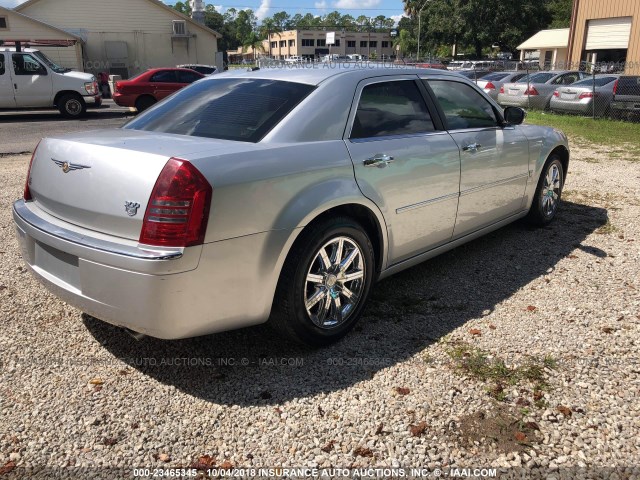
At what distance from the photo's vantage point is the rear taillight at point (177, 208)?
259cm

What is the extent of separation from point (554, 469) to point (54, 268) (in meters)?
2.70

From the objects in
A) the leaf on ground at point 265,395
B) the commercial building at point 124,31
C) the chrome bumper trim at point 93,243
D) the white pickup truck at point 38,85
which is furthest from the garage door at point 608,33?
the chrome bumper trim at point 93,243

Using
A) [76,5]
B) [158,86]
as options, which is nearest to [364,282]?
[158,86]

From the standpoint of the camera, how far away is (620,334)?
357cm

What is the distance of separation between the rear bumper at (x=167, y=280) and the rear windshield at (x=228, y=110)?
0.72 meters

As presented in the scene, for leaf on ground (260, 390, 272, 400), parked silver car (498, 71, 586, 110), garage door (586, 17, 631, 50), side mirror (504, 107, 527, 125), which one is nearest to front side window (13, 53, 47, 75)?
parked silver car (498, 71, 586, 110)

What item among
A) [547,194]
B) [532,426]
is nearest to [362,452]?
[532,426]

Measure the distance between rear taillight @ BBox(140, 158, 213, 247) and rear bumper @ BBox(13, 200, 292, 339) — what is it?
0.07 m

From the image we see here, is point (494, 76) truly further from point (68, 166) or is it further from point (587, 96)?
point (68, 166)

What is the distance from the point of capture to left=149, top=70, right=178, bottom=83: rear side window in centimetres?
1786

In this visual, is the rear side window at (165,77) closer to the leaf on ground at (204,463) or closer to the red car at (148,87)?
the red car at (148,87)

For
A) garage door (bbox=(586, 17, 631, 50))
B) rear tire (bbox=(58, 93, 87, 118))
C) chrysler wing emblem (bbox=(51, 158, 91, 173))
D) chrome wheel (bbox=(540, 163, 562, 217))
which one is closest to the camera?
chrysler wing emblem (bbox=(51, 158, 91, 173))

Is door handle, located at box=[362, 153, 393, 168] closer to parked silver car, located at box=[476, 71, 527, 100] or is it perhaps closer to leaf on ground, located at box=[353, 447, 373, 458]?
leaf on ground, located at box=[353, 447, 373, 458]

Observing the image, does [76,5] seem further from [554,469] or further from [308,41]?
[308,41]
